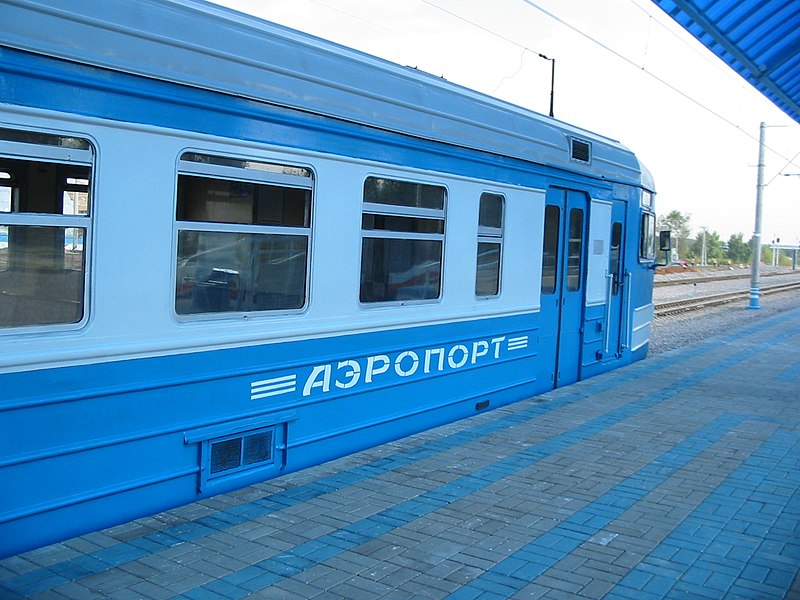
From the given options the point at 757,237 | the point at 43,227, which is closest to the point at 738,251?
the point at 757,237

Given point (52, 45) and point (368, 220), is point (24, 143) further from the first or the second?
point (368, 220)

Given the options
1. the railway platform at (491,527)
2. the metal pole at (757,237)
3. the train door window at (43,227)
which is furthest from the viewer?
the metal pole at (757,237)

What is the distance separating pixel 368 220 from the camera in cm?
617

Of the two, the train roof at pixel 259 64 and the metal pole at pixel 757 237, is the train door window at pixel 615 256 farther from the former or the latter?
the metal pole at pixel 757 237

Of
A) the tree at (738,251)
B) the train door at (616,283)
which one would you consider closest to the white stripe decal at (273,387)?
the train door at (616,283)

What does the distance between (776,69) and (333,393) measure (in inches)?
362

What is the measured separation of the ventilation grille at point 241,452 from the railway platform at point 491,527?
200 mm

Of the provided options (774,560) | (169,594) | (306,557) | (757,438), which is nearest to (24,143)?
(169,594)

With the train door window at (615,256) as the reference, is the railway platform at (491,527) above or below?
below

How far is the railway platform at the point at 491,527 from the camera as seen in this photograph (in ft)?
13.8

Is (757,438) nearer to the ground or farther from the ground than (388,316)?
nearer to the ground

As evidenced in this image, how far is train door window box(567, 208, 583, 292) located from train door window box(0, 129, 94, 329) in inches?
247

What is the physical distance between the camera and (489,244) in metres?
7.78

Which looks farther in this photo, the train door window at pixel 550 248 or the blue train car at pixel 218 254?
the train door window at pixel 550 248
